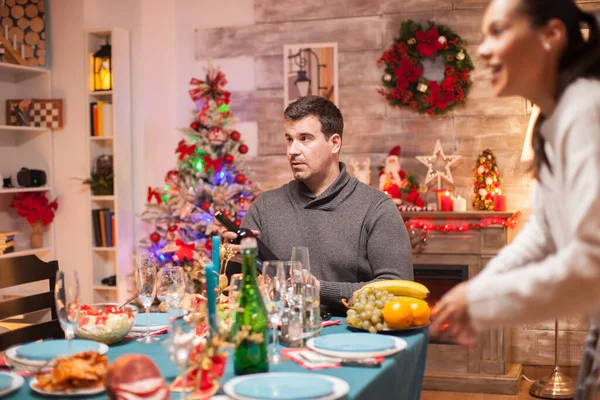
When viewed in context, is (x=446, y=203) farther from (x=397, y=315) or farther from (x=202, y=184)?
(x=397, y=315)

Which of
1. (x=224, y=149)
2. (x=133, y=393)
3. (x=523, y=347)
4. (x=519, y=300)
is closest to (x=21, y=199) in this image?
(x=224, y=149)

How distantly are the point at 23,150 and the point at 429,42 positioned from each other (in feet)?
10.1

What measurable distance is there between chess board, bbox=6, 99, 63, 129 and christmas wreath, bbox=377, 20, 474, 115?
238cm

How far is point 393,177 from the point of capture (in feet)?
16.0

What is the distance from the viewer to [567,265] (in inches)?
48.1

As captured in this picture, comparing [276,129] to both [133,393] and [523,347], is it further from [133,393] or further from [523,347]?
[133,393]

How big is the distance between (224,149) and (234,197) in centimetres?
34

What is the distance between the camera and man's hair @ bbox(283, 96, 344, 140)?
3.08 meters

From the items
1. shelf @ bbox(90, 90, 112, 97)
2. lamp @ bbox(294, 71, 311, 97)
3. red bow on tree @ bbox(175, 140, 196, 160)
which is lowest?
red bow on tree @ bbox(175, 140, 196, 160)

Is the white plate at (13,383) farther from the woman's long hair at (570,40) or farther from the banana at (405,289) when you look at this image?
the woman's long hair at (570,40)

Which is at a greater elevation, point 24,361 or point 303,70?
point 303,70

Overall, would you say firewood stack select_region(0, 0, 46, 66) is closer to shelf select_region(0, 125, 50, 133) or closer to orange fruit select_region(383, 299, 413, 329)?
shelf select_region(0, 125, 50, 133)

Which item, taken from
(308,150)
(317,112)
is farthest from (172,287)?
(317,112)

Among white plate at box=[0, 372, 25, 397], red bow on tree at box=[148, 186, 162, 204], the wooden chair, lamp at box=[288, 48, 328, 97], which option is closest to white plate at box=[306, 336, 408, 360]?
white plate at box=[0, 372, 25, 397]
